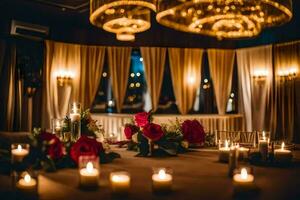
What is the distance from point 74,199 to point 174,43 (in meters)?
7.63

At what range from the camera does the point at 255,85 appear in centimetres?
863

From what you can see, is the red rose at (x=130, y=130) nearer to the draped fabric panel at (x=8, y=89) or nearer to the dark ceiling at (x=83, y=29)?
the dark ceiling at (x=83, y=29)

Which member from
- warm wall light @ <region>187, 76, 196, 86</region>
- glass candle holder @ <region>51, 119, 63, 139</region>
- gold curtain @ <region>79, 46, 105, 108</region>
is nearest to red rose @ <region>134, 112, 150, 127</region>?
glass candle holder @ <region>51, 119, 63, 139</region>

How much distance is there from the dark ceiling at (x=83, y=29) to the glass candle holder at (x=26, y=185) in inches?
236

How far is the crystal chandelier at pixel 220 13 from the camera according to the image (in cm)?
305

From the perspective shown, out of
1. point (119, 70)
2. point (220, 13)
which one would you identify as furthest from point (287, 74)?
point (220, 13)

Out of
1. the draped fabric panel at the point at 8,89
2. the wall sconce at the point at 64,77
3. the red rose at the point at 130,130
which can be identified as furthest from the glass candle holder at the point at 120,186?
the wall sconce at the point at 64,77

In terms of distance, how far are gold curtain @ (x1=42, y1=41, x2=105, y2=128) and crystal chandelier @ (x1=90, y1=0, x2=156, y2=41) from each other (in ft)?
15.0

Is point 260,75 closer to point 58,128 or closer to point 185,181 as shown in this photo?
point 58,128

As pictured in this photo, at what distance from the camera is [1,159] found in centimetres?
215

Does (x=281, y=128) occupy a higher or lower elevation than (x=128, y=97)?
lower

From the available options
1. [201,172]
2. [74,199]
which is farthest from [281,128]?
[74,199]

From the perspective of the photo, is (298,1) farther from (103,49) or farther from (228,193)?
(228,193)

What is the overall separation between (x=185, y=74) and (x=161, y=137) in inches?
250
